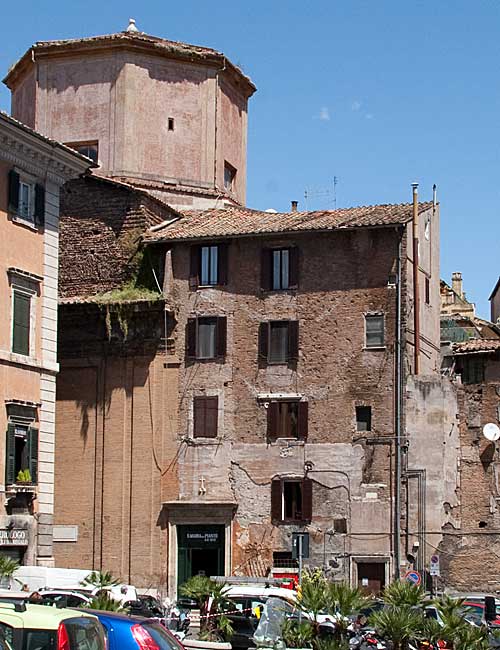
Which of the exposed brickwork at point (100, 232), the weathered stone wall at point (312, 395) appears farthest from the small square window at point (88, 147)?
the weathered stone wall at point (312, 395)

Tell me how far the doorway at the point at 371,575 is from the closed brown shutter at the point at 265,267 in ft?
30.5

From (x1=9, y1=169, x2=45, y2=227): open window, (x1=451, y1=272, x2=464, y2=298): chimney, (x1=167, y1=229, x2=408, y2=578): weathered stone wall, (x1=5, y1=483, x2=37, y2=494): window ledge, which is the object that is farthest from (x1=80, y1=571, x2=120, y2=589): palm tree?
(x1=451, y1=272, x2=464, y2=298): chimney

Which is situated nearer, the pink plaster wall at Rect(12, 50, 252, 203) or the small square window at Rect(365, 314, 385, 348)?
the small square window at Rect(365, 314, 385, 348)

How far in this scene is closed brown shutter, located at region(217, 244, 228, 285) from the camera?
144 ft

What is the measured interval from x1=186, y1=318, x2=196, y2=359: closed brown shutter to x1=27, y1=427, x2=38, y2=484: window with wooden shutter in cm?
978

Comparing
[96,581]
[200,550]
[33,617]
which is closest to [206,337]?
[200,550]

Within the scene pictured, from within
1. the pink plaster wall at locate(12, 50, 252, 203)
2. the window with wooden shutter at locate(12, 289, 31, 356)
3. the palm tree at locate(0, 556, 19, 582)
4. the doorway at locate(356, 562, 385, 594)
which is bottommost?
the doorway at locate(356, 562, 385, 594)

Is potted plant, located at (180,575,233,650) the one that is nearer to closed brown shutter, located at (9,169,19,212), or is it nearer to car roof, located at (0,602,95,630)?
car roof, located at (0,602,95,630)

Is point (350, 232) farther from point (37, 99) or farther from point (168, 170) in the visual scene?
point (37, 99)

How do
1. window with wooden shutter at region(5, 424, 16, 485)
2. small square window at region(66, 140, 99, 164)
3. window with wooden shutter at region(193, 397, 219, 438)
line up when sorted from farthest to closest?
1. small square window at region(66, 140, 99, 164)
2. window with wooden shutter at region(193, 397, 219, 438)
3. window with wooden shutter at region(5, 424, 16, 485)

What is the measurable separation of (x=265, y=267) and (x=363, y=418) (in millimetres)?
5828

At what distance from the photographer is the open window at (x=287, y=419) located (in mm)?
42250

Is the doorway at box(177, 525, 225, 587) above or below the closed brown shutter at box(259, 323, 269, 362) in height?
below

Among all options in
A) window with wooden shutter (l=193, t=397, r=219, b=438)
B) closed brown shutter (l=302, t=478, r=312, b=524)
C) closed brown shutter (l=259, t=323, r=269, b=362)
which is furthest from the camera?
closed brown shutter (l=259, t=323, r=269, b=362)
